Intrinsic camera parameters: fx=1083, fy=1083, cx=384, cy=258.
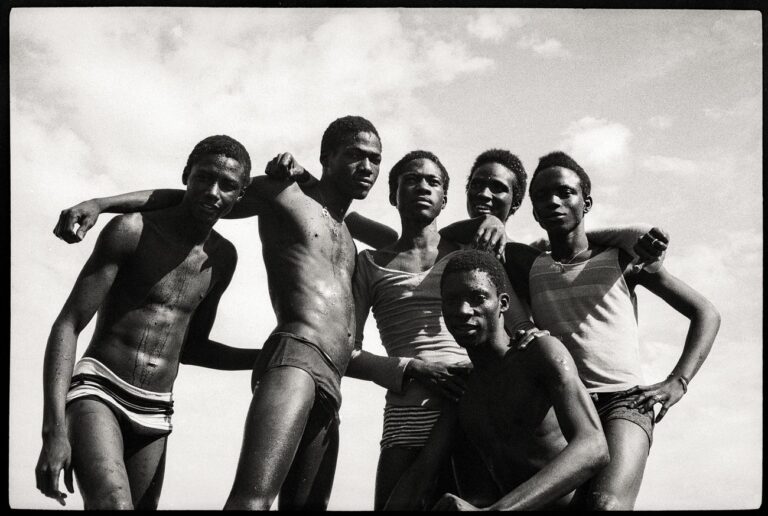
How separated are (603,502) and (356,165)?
2.78 meters

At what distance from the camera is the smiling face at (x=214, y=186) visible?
278 inches

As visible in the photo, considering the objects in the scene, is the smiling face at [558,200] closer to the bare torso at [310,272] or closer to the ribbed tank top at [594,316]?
the ribbed tank top at [594,316]

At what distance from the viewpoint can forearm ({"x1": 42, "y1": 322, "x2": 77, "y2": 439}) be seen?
20.9ft

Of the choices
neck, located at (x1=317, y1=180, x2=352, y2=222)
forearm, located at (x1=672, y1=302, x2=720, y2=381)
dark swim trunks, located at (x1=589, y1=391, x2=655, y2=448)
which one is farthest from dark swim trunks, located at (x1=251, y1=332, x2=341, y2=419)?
forearm, located at (x1=672, y1=302, x2=720, y2=381)

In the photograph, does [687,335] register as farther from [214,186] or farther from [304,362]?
[214,186]

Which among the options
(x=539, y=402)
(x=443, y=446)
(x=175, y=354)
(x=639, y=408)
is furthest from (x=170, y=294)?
(x=639, y=408)

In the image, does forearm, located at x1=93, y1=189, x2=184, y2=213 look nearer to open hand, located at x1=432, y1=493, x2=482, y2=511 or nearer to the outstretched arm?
the outstretched arm

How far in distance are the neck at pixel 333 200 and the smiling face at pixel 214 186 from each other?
62cm

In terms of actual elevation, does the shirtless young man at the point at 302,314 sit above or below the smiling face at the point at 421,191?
below

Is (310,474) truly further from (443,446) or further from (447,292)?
(447,292)

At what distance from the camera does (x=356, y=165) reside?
7.44 meters

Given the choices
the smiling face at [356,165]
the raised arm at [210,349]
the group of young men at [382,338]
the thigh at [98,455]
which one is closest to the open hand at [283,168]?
the group of young men at [382,338]

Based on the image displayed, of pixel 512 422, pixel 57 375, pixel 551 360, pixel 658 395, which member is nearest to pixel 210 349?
pixel 57 375

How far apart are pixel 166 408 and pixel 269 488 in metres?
1.11
